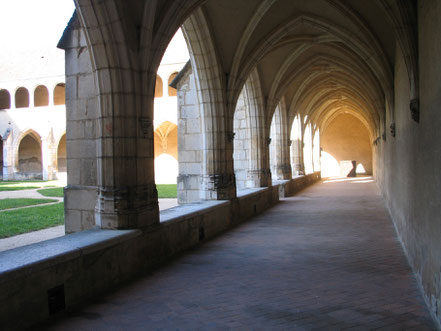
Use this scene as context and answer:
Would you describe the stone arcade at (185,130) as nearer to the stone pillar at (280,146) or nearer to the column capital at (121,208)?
the column capital at (121,208)

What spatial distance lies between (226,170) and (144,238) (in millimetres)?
3221

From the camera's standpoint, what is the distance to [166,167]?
26.5m

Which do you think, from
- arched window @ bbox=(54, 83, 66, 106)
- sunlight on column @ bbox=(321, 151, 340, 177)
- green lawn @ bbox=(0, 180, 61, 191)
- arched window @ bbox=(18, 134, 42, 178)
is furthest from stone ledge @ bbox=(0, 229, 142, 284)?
arched window @ bbox=(18, 134, 42, 178)

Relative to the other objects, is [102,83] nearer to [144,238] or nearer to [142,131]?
[142,131]

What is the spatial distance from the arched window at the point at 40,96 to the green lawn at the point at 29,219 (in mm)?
20314

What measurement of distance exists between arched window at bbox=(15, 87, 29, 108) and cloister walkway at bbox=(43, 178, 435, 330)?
27778mm

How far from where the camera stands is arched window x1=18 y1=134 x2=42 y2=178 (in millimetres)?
29141

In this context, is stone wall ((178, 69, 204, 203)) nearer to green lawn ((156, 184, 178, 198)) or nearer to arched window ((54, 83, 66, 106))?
green lawn ((156, 184, 178, 198))

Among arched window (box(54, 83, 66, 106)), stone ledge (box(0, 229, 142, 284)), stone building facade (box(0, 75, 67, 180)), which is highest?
arched window (box(54, 83, 66, 106))

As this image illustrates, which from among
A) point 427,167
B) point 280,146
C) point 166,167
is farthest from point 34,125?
point 427,167

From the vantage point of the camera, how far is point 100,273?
3541 millimetres

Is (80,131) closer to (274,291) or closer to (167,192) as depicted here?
(274,291)

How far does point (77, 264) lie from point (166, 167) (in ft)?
76.5

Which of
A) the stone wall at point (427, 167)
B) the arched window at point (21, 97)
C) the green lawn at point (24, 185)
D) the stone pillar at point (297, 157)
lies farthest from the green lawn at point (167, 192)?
the arched window at point (21, 97)
